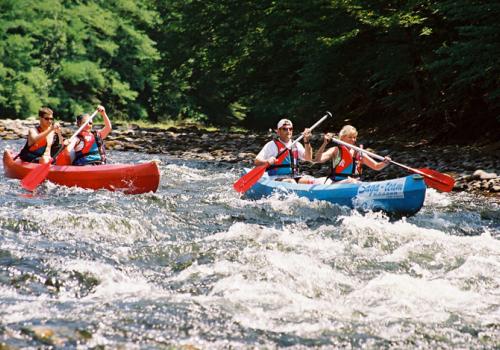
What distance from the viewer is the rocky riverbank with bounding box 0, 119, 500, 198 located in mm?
12688

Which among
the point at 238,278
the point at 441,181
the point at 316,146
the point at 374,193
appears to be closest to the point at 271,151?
the point at 374,193

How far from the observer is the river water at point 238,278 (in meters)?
4.77

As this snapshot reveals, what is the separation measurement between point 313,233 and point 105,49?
30.2 meters

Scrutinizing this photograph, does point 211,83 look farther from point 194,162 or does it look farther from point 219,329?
point 219,329

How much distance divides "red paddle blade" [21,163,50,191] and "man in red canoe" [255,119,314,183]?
287 centimetres

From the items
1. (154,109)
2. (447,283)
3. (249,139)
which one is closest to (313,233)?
(447,283)

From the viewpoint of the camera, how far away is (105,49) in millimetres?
36281

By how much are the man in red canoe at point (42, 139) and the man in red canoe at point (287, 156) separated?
295 cm

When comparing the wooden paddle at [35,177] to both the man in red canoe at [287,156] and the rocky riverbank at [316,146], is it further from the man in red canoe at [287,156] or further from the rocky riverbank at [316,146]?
the rocky riverbank at [316,146]

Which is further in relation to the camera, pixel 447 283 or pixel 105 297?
pixel 447 283

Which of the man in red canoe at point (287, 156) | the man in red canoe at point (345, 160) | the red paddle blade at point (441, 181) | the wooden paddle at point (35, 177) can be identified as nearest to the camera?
the red paddle blade at point (441, 181)

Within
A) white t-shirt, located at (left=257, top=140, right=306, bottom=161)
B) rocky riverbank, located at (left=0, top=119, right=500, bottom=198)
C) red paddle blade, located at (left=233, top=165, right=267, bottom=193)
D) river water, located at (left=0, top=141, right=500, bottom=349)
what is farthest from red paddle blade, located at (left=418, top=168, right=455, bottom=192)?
rocky riverbank, located at (left=0, top=119, right=500, bottom=198)

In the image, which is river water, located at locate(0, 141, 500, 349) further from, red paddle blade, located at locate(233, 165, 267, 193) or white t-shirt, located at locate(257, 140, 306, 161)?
white t-shirt, located at locate(257, 140, 306, 161)

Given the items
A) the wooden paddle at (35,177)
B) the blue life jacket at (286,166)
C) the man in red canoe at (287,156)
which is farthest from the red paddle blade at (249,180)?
the wooden paddle at (35,177)
